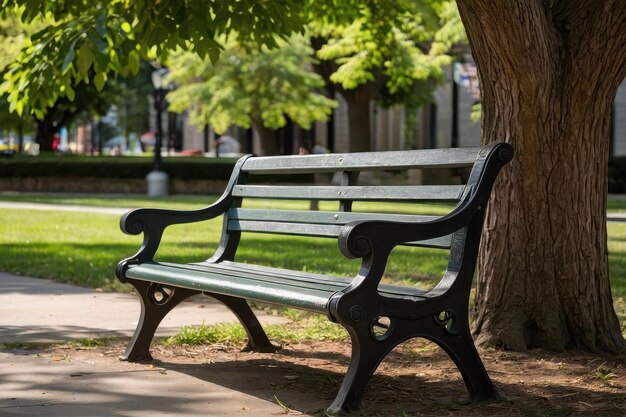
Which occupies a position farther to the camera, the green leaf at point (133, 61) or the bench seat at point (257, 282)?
the green leaf at point (133, 61)

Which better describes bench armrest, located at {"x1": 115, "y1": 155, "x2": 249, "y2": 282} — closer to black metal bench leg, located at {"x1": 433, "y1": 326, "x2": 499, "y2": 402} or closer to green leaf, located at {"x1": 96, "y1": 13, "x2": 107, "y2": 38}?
green leaf, located at {"x1": 96, "y1": 13, "x2": 107, "y2": 38}

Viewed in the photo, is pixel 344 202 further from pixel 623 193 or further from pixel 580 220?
pixel 623 193

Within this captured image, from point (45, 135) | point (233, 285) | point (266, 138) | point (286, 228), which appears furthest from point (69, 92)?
point (45, 135)

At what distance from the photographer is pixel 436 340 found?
4.77 meters

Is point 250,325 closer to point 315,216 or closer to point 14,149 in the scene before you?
point 315,216

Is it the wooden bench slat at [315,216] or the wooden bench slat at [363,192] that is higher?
the wooden bench slat at [363,192]

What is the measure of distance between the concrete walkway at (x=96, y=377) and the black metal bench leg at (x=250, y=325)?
48 cm

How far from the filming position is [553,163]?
236 inches

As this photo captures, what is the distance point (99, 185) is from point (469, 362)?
97.3 ft

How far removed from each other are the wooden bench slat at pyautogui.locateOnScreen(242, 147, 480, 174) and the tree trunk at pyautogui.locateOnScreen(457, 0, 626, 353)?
0.95 m

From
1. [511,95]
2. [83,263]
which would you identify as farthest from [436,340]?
[83,263]

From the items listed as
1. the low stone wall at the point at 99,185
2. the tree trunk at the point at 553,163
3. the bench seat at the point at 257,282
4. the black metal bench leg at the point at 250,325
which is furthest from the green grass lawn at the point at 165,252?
the low stone wall at the point at 99,185

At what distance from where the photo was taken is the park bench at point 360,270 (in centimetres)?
450

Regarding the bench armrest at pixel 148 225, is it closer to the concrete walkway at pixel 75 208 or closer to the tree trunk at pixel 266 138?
the concrete walkway at pixel 75 208
